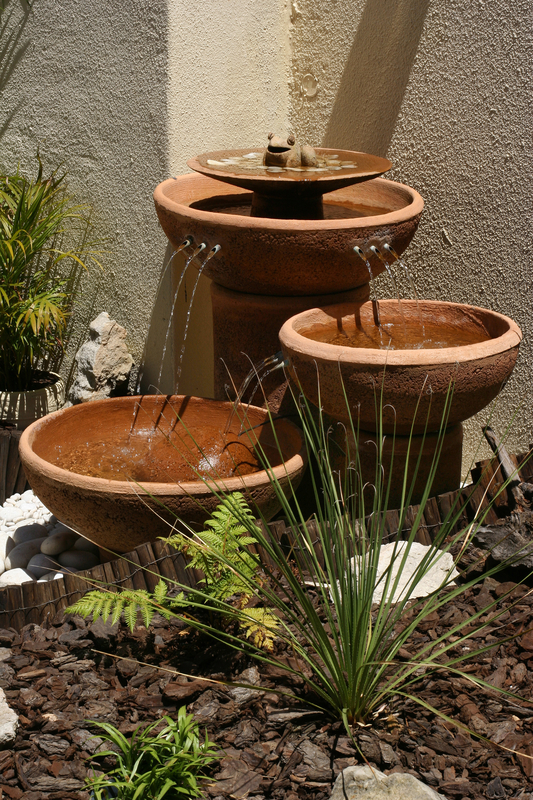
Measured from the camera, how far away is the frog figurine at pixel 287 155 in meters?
3.26

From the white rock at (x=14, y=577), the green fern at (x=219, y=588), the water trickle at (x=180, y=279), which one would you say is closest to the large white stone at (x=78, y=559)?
the white rock at (x=14, y=577)

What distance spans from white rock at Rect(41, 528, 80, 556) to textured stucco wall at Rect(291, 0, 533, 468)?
184cm

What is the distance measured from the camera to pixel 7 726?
5.67 feet

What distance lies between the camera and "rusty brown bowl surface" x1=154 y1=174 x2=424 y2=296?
2.82 m

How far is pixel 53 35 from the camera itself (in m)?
4.31

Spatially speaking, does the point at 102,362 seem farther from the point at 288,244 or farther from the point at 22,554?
the point at 288,244

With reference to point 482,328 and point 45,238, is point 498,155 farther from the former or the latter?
point 45,238

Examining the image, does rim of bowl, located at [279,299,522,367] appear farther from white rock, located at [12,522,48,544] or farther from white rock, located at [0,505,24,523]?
white rock, located at [0,505,24,523]

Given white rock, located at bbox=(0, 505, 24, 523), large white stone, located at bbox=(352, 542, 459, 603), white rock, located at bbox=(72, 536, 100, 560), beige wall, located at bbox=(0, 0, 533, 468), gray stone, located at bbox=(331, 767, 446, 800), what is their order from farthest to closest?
white rock, located at bbox=(0, 505, 24, 523) < beige wall, located at bbox=(0, 0, 533, 468) < white rock, located at bbox=(72, 536, 100, 560) < large white stone, located at bbox=(352, 542, 459, 603) < gray stone, located at bbox=(331, 767, 446, 800)

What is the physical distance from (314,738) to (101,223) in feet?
11.2

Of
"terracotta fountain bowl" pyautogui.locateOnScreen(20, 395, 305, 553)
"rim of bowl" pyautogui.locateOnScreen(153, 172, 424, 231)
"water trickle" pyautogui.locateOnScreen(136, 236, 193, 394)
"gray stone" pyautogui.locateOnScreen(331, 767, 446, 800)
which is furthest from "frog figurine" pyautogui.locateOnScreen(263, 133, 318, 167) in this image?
"gray stone" pyautogui.locateOnScreen(331, 767, 446, 800)

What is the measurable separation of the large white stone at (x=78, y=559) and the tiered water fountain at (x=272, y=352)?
0.34 m

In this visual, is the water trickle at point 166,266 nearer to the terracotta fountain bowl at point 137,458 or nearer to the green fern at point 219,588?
the terracotta fountain bowl at point 137,458

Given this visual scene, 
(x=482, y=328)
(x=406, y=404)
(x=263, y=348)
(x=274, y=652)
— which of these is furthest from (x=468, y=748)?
(x=263, y=348)
